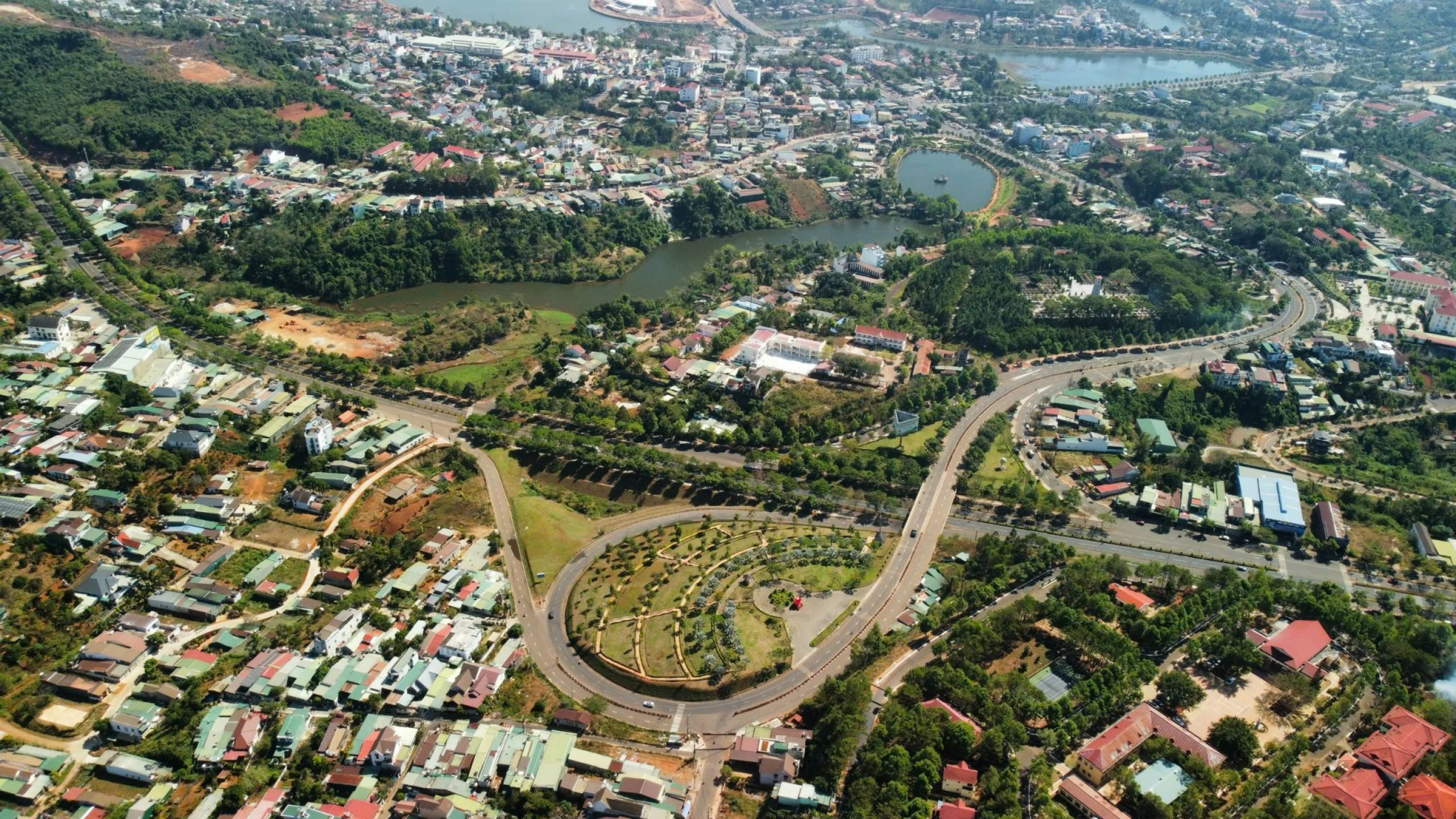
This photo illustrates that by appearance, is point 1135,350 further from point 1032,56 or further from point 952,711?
point 1032,56

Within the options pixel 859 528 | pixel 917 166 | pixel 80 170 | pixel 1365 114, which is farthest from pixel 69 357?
pixel 1365 114

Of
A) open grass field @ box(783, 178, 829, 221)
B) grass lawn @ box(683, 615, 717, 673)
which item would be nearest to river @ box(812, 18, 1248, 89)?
open grass field @ box(783, 178, 829, 221)

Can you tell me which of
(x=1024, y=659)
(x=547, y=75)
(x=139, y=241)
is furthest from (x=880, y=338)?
(x=547, y=75)

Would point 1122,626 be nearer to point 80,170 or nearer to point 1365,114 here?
point 80,170

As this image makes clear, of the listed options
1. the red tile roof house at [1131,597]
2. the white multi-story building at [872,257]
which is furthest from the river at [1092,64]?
the red tile roof house at [1131,597]

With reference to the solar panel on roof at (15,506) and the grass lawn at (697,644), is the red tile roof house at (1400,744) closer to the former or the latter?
the grass lawn at (697,644)

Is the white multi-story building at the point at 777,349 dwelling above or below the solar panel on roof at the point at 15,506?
above
